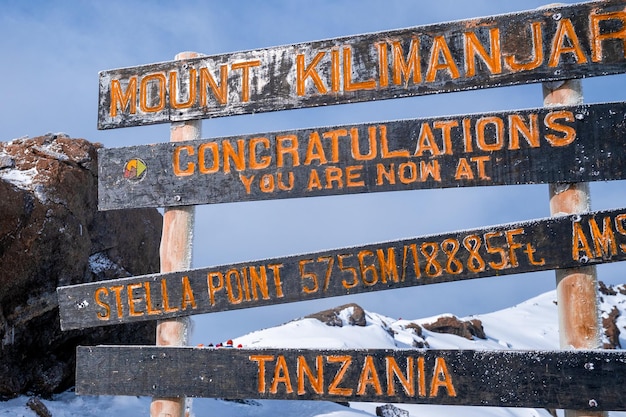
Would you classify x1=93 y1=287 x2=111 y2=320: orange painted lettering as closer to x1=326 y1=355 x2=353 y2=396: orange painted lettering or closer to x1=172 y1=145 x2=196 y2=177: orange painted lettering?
x1=172 y1=145 x2=196 y2=177: orange painted lettering

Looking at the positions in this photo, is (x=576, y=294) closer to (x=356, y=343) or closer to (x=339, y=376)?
(x=339, y=376)

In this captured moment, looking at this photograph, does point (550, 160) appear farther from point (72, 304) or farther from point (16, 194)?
point (16, 194)

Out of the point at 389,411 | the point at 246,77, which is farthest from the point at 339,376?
the point at 389,411

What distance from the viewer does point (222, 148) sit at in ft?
21.4

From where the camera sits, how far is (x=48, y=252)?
39.7 ft

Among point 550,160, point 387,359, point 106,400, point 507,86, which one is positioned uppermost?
point 507,86

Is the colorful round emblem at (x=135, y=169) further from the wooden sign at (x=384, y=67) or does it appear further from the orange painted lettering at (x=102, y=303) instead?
the orange painted lettering at (x=102, y=303)

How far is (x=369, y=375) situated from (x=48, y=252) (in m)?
8.21

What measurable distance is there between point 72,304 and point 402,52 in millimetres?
4083

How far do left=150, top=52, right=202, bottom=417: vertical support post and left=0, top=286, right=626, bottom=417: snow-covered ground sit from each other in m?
0.73

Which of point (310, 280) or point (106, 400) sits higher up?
point (310, 280)

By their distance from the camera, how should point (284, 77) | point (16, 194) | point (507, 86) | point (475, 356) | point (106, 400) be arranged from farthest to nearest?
point (106, 400) → point (16, 194) → point (284, 77) → point (507, 86) → point (475, 356)

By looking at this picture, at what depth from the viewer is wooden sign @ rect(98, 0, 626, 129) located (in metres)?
5.87

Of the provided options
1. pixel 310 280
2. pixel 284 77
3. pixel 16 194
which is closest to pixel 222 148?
pixel 284 77
